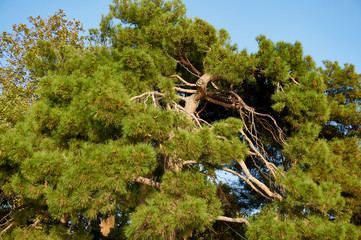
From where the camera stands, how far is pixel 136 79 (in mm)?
3428

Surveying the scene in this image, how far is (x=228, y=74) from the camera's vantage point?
3.30 meters

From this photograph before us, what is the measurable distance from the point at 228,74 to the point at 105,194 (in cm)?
212

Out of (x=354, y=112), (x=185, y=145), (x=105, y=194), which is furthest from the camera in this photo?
(x=354, y=112)

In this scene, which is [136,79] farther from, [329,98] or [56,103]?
[329,98]

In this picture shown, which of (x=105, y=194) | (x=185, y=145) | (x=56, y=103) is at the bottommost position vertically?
(x=105, y=194)

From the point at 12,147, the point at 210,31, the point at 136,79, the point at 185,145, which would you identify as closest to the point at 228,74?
the point at 210,31

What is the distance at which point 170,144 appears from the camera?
227 centimetres

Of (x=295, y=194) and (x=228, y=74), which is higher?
(x=228, y=74)

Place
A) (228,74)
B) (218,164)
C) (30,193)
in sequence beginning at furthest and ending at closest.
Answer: (228,74)
(218,164)
(30,193)

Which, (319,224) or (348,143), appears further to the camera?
(348,143)

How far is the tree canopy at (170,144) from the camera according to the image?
2.18m

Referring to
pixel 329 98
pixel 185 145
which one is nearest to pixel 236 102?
pixel 329 98

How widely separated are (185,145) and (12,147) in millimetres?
1658

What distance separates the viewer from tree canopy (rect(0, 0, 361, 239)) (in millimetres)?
2180
